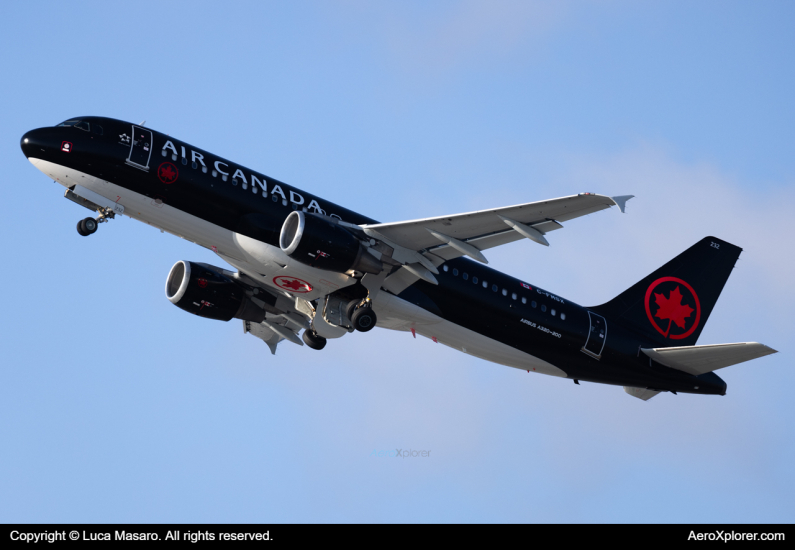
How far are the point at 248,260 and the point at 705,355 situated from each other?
20.7m

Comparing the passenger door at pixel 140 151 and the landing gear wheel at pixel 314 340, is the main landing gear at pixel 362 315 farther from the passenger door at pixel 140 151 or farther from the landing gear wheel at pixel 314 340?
the passenger door at pixel 140 151

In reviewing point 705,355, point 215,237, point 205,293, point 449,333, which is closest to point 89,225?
point 215,237

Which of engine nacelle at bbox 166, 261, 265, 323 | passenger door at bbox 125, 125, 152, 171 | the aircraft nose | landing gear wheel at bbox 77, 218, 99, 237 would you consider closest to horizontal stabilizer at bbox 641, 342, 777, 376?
engine nacelle at bbox 166, 261, 265, 323

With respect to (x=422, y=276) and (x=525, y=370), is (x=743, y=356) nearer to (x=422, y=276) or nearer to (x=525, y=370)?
(x=525, y=370)

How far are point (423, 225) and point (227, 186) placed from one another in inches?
310

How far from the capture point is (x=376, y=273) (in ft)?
118

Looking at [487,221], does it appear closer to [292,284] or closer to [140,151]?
[292,284]

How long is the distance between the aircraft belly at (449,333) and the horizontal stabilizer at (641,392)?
4472mm

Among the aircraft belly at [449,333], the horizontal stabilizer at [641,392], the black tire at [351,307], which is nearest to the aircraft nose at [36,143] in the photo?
the black tire at [351,307]

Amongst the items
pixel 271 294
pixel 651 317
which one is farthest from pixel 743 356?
pixel 271 294

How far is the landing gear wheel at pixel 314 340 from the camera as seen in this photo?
42.9 metres

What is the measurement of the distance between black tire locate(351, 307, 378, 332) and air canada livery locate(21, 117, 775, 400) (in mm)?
61

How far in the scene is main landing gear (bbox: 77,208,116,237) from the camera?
34.3 m

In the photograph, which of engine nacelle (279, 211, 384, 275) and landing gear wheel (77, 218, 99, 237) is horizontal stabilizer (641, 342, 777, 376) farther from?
landing gear wheel (77, 218, 99, 237)
